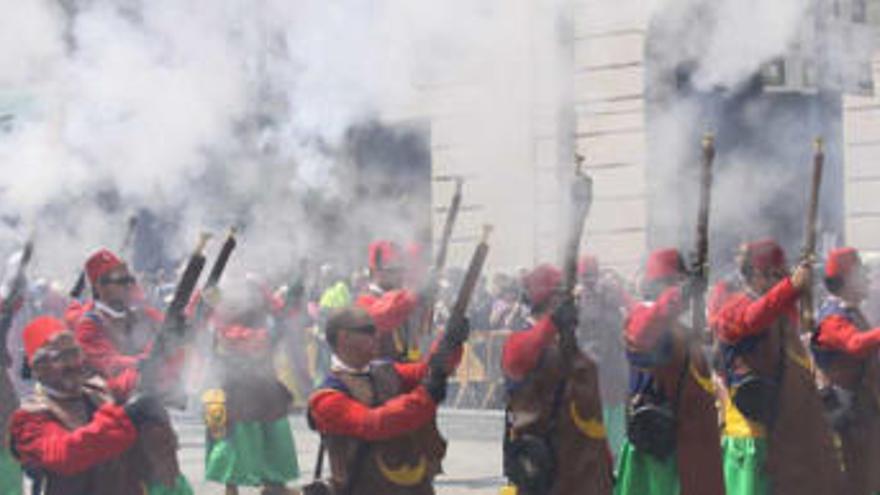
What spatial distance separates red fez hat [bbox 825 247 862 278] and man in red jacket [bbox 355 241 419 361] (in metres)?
2.29

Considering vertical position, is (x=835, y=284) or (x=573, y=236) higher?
(x=573, y=236)

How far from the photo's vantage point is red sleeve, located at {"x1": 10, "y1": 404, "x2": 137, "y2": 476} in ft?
24.0

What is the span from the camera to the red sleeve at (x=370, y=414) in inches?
294

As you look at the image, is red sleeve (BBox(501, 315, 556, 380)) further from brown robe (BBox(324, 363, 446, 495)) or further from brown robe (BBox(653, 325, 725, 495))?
brown robe (BBox(324, 363, 446, 495))

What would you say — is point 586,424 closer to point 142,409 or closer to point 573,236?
point 573,236

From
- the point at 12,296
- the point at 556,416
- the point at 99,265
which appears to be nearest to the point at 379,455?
the point at 556,416

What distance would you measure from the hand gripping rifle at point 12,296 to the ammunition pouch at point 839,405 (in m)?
4.44

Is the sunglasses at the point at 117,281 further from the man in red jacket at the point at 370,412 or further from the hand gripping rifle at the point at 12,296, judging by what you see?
the man in red jacket at the point at 370,412

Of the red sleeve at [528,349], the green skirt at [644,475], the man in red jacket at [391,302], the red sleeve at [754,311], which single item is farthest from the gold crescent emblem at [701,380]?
the man in red jacket at [391,302]

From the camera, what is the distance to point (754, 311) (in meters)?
8.99

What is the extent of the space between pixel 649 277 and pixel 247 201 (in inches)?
259

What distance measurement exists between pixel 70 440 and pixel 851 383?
4.25 meters

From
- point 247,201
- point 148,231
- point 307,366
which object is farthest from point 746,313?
point 148,231

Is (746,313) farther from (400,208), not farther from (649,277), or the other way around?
(400,208)
